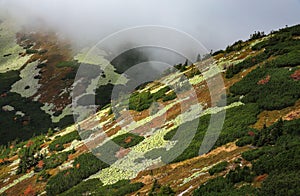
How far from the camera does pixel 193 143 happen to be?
128 feet

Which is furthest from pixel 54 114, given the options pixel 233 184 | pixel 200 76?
pixel 233 184

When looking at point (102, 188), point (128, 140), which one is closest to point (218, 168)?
point (102, 188)

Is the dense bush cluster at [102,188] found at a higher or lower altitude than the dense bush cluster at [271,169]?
higher

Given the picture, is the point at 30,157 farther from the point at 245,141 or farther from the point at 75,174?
the point at 245,141

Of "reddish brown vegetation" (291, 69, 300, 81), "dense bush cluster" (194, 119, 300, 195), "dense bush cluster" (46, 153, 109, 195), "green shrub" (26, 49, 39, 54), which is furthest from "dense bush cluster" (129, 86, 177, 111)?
"green shrub" (26, 49, 39, 54)

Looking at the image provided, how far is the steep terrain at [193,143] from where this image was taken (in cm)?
2706

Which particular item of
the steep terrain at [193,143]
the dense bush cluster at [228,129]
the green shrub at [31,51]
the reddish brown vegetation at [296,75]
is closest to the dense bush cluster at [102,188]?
the steep terrain at [193,143]

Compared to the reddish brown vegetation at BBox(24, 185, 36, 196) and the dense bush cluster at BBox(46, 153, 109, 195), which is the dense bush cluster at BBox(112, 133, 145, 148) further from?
the reddish brown vegetation at BBox(24, 185, 36, 196)

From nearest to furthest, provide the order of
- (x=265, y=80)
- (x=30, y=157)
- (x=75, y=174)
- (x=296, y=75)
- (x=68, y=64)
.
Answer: (x=296, y=75) → (x=265, y=80) → (x=75, y=174) → (x=30, y=157) → (x=68, y=64)

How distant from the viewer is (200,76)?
6119 cm

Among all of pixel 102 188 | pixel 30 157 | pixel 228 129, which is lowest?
pixel 102 188

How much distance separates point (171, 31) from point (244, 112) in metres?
157

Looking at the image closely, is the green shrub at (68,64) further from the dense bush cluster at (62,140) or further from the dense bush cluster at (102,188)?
the dense bush cluster at (102,188)

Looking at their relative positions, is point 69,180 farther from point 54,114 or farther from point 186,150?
point 54,114
